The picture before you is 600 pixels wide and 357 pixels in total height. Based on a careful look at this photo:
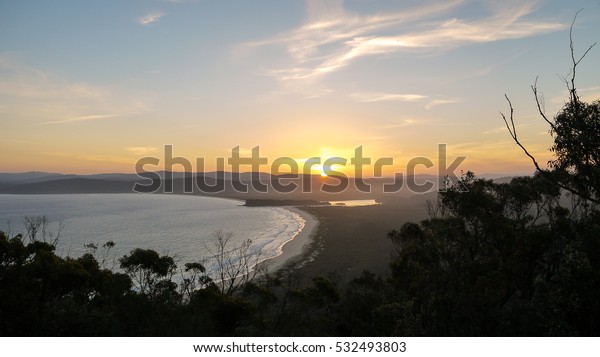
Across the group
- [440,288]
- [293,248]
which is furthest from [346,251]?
[440,288]

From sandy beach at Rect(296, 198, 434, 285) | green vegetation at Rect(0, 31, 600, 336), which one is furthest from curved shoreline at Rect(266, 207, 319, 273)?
green vegetation at Rect(0, 31, 600, 336)

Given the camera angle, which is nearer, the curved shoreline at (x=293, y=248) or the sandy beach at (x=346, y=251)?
the sandy beach at (x=346, y=251)

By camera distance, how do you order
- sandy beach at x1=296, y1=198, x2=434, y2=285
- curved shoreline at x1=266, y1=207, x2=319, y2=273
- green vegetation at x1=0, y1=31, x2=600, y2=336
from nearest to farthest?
green vegetation at x1=0, y1=31, x2=600, y2=336 < sandy beach at x1=296, y1=198, x2=434, y2=285 < curved shoreline at x1=266, y1=207, x2=319, y2=273

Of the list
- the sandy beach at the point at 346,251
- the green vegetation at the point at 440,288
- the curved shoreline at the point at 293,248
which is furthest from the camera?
the curved shoreline at the point at 293,248

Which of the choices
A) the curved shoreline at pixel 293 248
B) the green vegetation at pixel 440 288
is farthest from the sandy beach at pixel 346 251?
the green vegetation at pixel 440 288

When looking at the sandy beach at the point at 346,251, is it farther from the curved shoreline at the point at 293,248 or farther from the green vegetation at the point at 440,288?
the green vegetation at the point at 440,288

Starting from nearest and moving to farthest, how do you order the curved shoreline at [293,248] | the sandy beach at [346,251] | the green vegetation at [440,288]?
the green vegetation at [440,288]
the sandy beach at [346,251]
the curved shoreline at [293,248]

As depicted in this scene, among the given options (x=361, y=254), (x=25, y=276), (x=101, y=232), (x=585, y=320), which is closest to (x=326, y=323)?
(x=585, y=320)

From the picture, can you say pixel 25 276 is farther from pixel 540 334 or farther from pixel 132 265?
pixel 540 334

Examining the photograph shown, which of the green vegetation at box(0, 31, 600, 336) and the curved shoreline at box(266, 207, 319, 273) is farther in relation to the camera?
the curved shoreline at box(266, 207, 319, 273)

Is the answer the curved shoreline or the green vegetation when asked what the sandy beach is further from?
the green vegetation

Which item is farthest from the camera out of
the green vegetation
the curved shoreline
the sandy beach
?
the curved shoreline
